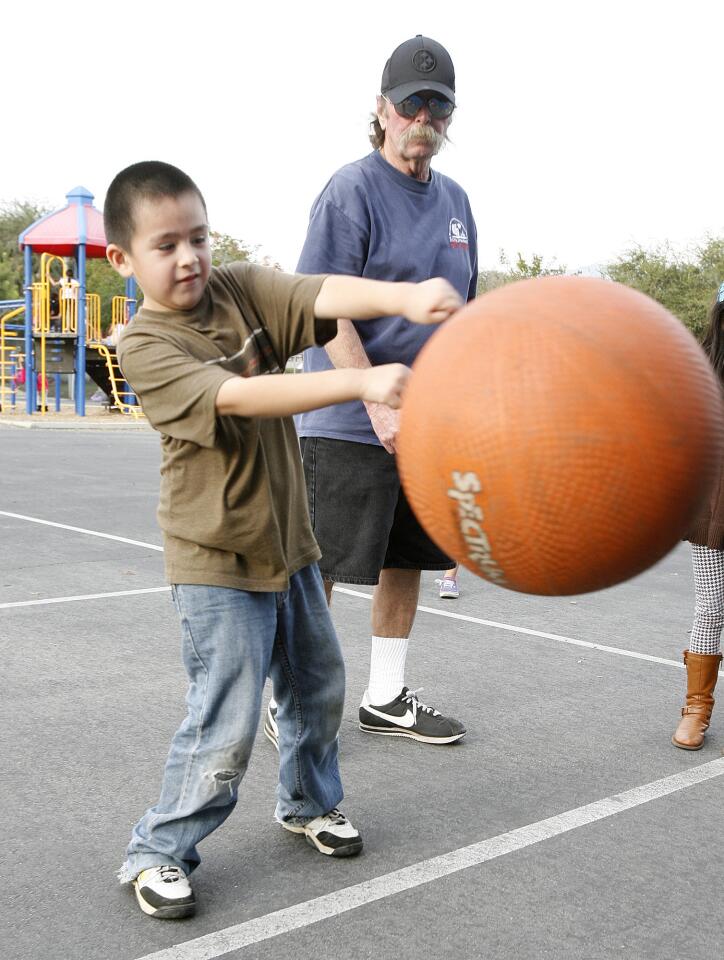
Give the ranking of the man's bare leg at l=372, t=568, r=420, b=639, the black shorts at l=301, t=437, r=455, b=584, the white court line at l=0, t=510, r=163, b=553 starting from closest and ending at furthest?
1. the black shorts at l=301, t=437, r=455, b=584
2. the man's bare leg at l=372, t=568, r=420, b=639
3. the white court line at l=0, t=510, r=163, b=553

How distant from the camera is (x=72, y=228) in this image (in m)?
27.2

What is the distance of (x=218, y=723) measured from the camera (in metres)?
3.02

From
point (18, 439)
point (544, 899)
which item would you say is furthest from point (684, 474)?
point (18, 439)

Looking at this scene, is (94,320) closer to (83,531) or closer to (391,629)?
(83,531)

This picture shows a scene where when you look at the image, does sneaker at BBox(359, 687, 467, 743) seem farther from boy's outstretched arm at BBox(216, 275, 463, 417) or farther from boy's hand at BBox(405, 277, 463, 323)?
boy's hand at BBox(405, 277, 463, 323)

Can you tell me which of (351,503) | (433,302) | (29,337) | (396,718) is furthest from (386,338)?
(29,337)

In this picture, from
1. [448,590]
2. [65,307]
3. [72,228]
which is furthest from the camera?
[65,307]

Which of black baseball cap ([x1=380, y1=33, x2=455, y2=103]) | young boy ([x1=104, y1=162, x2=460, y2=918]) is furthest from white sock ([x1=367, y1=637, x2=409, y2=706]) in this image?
black baseball cap ([x1=380, y1=33, x2=455, y2=103])

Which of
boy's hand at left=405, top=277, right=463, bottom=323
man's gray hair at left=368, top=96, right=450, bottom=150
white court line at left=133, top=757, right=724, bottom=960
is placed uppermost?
man's gray hair at left=368, top=96, right=450, bottom=150

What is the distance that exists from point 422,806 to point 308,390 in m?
1.89

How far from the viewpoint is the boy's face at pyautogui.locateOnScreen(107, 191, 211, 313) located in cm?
280

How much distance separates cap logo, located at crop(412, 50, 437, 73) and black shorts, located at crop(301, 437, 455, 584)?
1.42 m

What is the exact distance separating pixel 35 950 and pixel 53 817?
845 mm

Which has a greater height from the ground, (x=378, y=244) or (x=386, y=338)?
(x=378, y=244)
